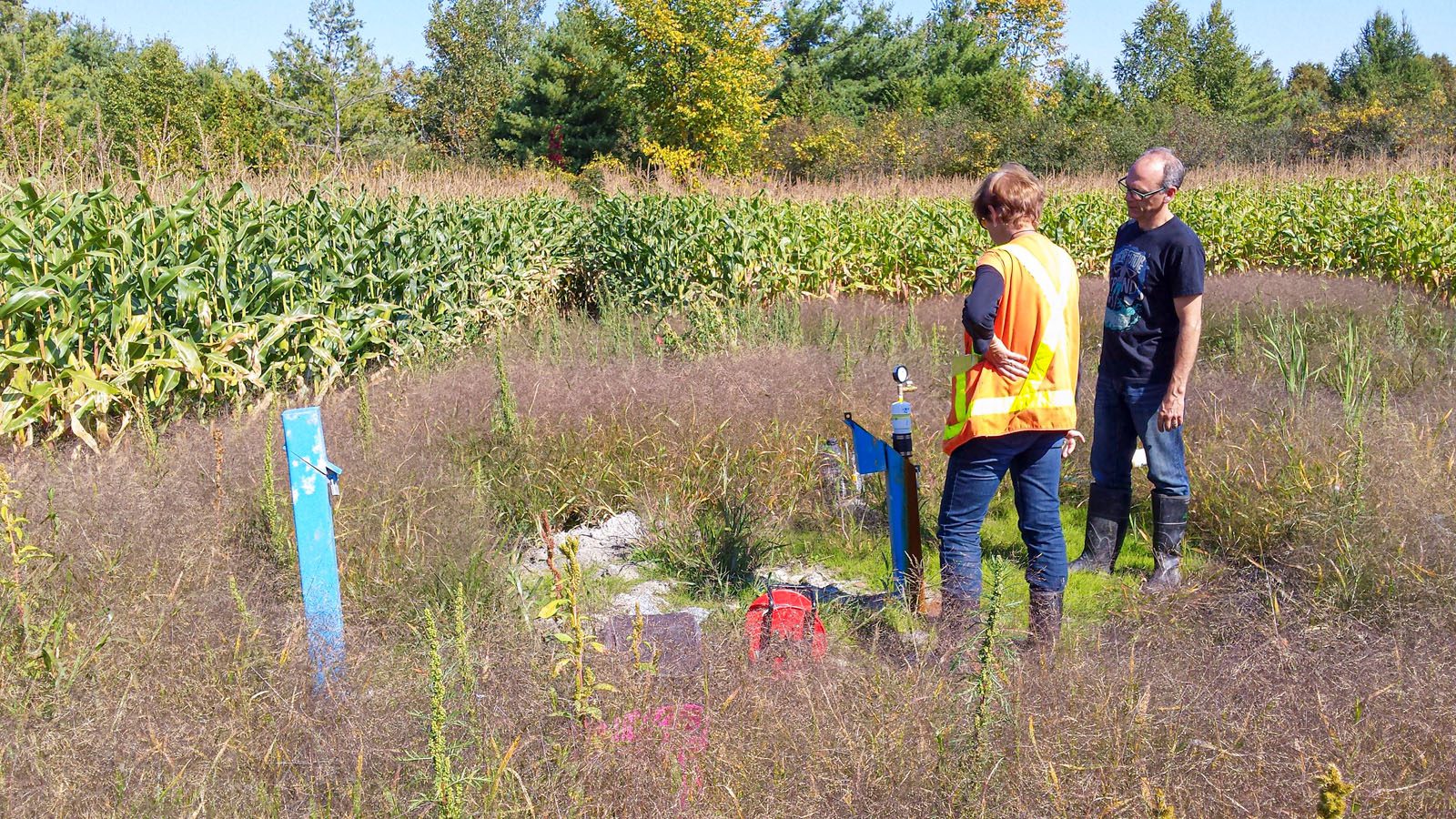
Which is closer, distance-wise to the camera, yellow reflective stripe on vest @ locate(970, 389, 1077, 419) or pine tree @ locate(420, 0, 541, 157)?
yellow reflective stripe on vest @ locate(970, 389, 1077, 419)

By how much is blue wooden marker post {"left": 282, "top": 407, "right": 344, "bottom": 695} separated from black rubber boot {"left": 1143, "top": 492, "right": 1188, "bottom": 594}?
10.3 ft

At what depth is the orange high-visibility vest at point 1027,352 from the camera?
11.1 feet

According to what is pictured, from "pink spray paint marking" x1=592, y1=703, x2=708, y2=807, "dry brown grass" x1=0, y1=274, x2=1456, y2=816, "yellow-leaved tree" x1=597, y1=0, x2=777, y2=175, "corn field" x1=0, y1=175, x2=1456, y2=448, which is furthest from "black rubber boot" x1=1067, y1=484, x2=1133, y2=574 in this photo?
"yellow-leaved tree" x1=597, y1=0, x2=777, y2=175

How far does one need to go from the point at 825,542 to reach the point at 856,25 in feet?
138

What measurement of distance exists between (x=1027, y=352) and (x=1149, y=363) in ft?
3.42

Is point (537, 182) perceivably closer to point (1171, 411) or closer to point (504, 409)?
point (504, 409)

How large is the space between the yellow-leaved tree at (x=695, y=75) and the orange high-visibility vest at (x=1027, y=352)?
25103 mm

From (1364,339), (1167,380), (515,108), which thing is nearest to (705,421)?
(1167,380)

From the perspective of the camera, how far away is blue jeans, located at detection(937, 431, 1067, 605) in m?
3.49

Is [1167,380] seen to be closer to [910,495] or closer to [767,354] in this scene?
[910,495]

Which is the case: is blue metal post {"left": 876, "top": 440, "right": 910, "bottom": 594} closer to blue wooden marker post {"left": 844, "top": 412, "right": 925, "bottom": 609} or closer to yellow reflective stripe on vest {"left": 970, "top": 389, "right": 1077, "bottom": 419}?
blue wooden marker post {"left": 844, "top": 412, "right": 925, "bottom": 609}

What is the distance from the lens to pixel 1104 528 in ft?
14.9

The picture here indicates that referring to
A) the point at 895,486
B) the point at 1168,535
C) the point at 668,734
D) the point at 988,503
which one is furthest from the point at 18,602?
the point at 1168,535

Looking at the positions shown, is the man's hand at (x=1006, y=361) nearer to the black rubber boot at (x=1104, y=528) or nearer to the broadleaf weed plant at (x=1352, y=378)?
the black rubber boot at (x=1104, y=528)
